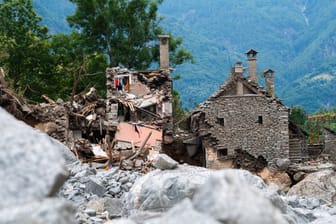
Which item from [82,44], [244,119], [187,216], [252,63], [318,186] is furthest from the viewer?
[82,44]

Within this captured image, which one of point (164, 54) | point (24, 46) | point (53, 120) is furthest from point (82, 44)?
point (53, 120)

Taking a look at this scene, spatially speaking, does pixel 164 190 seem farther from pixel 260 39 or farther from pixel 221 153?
pixel 260 39

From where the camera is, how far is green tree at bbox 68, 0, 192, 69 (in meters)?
42.4

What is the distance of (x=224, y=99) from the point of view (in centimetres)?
3431

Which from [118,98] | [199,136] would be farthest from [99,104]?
[199,136]

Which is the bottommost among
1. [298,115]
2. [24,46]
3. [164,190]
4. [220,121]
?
[164,190]

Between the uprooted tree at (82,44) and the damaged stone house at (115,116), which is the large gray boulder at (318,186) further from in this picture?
the uprooted tree at (82,44)

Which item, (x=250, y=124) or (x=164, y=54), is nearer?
(x=164, y=54)

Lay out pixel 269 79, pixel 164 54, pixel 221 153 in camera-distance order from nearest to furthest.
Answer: pixel 164 54, pixel 221 153, pixel 269 79

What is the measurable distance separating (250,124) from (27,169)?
99.5 feet

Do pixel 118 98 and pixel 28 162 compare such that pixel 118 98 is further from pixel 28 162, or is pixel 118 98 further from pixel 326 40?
pixel 326 40

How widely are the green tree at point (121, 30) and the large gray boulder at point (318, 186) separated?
15.9 metres

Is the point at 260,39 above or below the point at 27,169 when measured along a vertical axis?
above

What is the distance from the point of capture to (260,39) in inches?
5659
